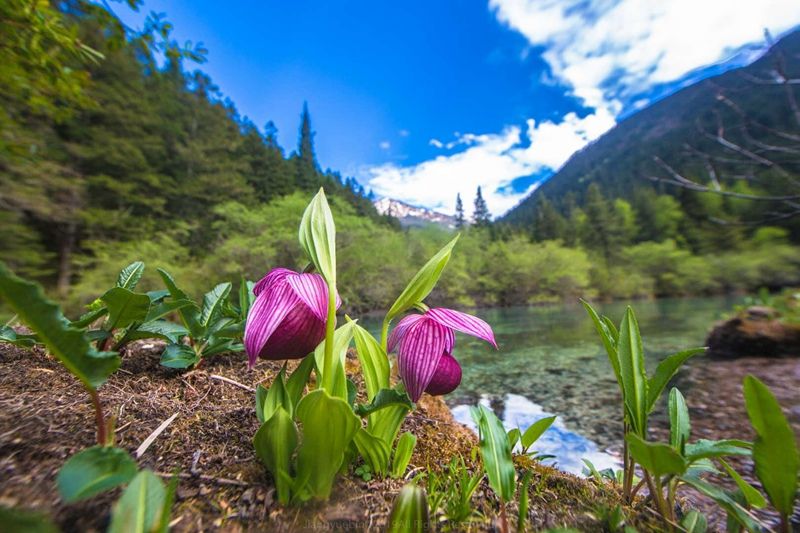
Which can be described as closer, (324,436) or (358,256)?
(324,436)

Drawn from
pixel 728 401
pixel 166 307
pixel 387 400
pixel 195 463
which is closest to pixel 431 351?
pixel 387 400

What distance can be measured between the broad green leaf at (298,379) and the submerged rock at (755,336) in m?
4.48

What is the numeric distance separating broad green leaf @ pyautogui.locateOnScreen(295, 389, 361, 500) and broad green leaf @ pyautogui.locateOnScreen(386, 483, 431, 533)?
12 cm

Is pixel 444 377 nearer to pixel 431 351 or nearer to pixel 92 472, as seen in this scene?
pixel 431 351

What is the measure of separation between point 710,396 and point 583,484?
8.49 feet

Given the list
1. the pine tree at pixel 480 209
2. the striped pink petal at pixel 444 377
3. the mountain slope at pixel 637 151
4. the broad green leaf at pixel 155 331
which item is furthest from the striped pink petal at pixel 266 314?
the pine tree at pixel 480 209

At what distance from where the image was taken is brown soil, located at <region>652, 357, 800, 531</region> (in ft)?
4.08

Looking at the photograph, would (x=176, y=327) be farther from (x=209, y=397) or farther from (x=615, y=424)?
(x=615, y=424)

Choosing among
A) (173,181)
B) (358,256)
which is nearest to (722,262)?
(358,256)

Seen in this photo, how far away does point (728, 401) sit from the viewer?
2352 millimetres

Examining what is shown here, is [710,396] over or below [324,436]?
below

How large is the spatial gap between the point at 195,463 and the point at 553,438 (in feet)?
5.90

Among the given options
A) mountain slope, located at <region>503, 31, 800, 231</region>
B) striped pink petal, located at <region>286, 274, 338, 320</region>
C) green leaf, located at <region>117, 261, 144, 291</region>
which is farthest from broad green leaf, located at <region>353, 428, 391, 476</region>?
mountain slope, located at <region>503, 31, 800, 231</region>

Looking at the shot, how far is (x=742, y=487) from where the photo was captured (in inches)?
24.9
